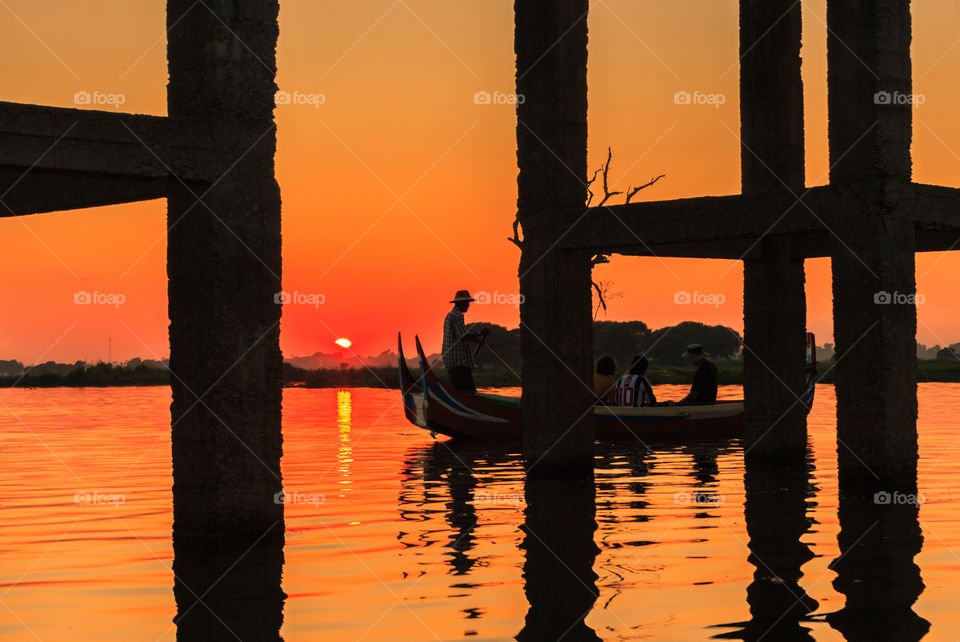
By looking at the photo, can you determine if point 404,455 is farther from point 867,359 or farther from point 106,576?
point 106,576

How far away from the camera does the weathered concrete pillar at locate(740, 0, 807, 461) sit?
1398cm

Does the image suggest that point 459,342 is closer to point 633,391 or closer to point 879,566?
point 633,391

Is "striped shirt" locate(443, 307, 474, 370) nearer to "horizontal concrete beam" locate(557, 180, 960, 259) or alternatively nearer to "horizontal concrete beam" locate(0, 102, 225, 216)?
"horizontal concrete beam" locate(557, 180, 960, 259)

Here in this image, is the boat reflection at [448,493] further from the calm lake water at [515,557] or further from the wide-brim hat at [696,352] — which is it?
the wide-brim hat at [696,352]

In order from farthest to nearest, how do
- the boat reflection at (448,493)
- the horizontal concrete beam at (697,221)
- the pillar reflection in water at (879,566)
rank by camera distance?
the horizontal concrete beam at (697,221) < the boat reflection at (448,493) < the pillar reflection in water at (879,566)

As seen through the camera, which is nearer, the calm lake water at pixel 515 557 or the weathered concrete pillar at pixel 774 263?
the calm lake water at pixel 515 557

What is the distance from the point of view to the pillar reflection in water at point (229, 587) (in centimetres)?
589

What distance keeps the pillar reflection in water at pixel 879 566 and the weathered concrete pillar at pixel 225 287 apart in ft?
12.6

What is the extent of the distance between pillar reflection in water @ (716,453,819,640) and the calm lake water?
0.08 ft

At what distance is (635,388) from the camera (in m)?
17.6

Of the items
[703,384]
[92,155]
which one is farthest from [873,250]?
[703,384]

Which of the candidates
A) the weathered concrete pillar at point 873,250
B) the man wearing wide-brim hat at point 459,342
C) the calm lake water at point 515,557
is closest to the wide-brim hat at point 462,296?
the man wearing wide-brim hat at point 459,342

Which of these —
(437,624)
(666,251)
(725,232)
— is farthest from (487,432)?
(437,624)

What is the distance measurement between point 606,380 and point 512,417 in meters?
1.69
